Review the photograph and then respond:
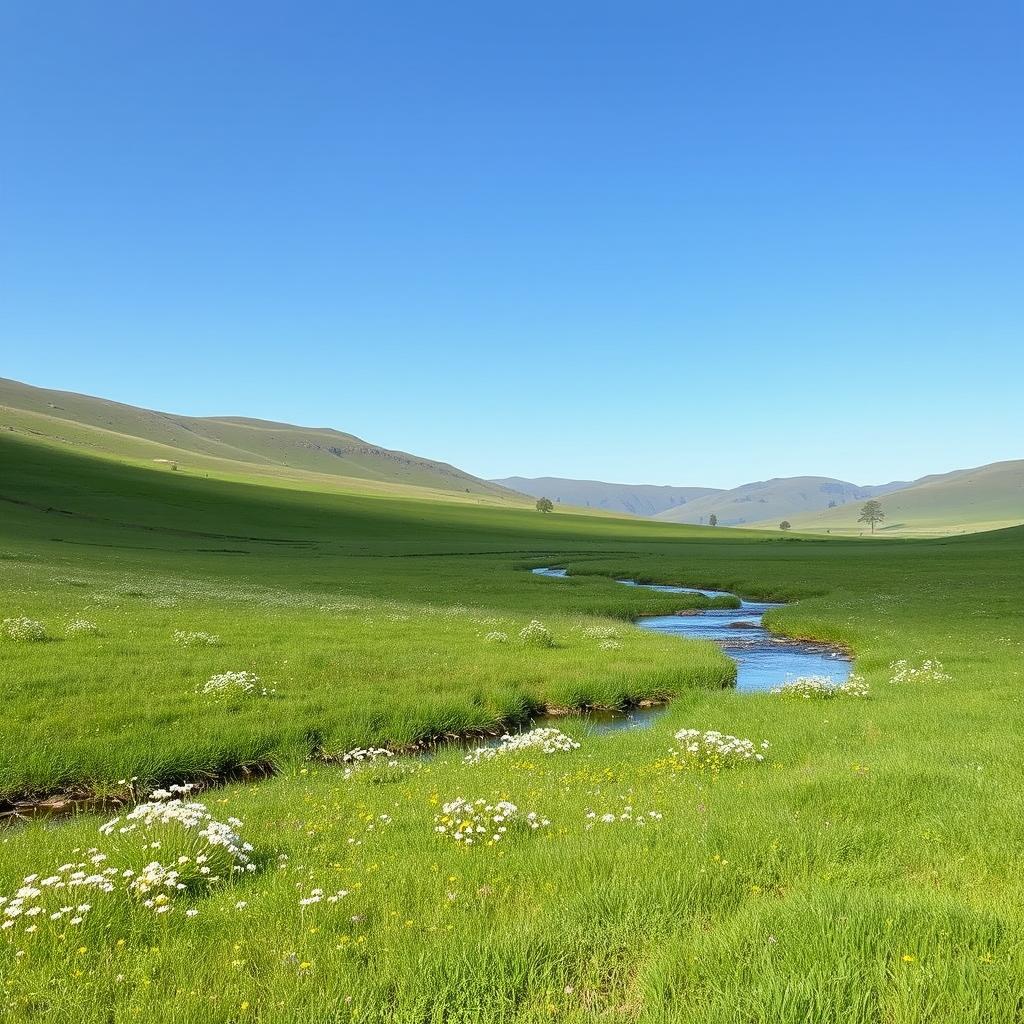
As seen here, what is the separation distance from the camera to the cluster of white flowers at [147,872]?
7.42m

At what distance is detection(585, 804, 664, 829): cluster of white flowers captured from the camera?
33.2 feet

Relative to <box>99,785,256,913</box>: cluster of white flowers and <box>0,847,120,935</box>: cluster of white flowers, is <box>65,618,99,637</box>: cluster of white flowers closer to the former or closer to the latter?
<box>99,785,256,913</box>: cluster of white flowers

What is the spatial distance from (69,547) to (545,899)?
248ft

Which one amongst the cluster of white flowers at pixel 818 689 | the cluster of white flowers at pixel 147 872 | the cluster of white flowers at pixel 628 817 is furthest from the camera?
the cluster of white flowers at pixel 818 689

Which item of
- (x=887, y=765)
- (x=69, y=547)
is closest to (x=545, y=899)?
(x=887, y=765)

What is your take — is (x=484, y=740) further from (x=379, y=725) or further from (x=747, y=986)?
(x=747, y=986)

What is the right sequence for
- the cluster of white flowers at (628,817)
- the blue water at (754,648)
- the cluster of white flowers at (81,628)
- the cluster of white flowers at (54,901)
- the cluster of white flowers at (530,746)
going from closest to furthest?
the cluster of white flowers at (54,901)
the cluster of white flowers at (628,817)
the cluster of white flowers at (530,746)
the cluster of white flowers at (81,628)
the blue water at (754,648)

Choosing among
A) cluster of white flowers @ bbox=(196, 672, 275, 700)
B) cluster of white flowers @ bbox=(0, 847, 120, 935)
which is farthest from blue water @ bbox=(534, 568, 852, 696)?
cluster of white flowers @ bbox=(0, 847, 120, 935)

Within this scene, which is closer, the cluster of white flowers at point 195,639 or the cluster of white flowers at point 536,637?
the cluster of white flowers at point 195,639

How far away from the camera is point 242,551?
85562mm

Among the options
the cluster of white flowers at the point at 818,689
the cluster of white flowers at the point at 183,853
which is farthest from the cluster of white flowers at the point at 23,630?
the cluster of white flowers at the point at 818,689

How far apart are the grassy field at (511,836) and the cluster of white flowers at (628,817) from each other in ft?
0.24

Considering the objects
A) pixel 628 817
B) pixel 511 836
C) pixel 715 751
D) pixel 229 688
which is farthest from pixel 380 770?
pixel 229 688

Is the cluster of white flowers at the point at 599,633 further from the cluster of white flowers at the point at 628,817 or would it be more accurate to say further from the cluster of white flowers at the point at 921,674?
the cluster of white flowers at the point at 628,817
